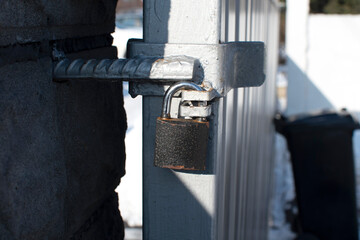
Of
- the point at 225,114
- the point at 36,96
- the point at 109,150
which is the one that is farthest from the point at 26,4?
the point at 225,114

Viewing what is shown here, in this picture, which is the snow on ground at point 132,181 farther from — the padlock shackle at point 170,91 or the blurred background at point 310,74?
the blurred background at point 310,74

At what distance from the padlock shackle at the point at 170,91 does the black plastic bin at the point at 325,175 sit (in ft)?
11.9

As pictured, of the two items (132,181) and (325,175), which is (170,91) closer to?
(132,181)

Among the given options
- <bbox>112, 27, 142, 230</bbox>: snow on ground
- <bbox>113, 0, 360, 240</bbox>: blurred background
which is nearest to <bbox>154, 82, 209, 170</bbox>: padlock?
<bbox>112, 27, 142, 230</bbox>: snow on ground

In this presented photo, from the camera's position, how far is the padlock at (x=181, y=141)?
105 centimetres

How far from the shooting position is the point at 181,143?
1050 mm

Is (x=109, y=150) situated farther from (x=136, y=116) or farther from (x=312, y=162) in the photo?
(x=312, y=162)

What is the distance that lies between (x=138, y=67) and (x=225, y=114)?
42cm

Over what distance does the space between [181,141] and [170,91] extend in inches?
4.7

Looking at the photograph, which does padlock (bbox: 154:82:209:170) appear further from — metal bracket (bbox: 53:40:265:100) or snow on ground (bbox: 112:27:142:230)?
snow on ground (bbox: 112:27:142:230)

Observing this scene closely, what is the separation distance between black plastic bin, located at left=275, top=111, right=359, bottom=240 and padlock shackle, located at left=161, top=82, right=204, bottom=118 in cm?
363

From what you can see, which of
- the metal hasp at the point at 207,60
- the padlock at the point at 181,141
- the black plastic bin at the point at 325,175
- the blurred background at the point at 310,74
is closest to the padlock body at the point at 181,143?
the padlock at the point at 181,141

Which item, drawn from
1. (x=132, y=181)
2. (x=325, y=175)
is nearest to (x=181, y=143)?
(x=132, y=181)

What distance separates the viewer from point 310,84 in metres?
7.33
